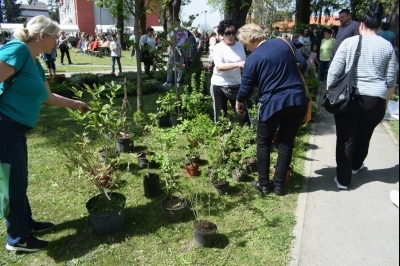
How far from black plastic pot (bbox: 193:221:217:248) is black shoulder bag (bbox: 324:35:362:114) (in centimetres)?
187

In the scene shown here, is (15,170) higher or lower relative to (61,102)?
lower

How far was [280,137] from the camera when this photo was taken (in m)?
3.60

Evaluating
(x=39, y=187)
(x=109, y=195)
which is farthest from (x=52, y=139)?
(x=109, y=195)

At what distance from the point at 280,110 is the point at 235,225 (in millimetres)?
1246

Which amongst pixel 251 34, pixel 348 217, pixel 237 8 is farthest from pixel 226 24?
pixel 237 8

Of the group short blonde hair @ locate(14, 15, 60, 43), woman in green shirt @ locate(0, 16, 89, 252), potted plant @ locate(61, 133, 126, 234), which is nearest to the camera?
woman in green shirt @ locate(0, 16, 89, 252)

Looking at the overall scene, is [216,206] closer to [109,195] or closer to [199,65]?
[109,195]

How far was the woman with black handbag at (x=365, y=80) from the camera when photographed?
336 cm

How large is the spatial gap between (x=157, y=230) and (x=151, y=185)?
2.31 ft

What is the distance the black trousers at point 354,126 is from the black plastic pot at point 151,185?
2.17 metres

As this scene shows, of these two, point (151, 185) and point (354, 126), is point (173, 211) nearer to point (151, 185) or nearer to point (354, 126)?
point (151, 185)

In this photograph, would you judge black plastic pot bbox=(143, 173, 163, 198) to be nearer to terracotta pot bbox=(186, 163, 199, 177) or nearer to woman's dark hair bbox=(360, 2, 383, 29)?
terracotta pot bbox=(186, 163, 199, 177)

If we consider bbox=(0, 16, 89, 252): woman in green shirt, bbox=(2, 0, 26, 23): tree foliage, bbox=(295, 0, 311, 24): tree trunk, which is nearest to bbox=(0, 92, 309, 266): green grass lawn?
bbox=(0, 16, 89, 252): woman in green shirt

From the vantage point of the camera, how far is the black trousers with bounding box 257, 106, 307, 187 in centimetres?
338
